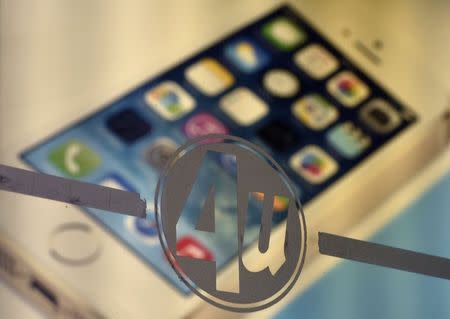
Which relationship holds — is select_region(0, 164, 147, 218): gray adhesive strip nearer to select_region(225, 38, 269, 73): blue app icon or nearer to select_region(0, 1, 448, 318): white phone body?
select_region(0, 1, 448, 318): white phone body

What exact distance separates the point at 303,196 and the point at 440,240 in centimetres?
11

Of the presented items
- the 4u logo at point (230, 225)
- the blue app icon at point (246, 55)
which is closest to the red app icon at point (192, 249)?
the 4u logo at point (230, 225)

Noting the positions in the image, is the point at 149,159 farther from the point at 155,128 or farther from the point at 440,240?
the point at 440,240

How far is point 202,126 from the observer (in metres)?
0.52

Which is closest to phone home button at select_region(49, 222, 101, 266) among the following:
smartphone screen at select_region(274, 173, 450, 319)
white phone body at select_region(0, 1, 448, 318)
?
white phone body at select_region(0, 1, 448, 318)

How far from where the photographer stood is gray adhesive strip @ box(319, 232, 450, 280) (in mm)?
496

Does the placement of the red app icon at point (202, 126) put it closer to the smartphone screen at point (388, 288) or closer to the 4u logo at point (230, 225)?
the 4u logo at point (230, 225)

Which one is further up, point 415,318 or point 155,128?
point 155,128

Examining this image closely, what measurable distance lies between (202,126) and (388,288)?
0.55 ft

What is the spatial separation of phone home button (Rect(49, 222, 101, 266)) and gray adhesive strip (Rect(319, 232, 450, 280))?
14 centimetres

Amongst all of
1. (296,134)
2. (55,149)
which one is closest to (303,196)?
(296,134)

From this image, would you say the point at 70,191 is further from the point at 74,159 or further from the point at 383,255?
the point at 383,255

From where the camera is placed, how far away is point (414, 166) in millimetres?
562

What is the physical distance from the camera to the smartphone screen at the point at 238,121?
479 mm
